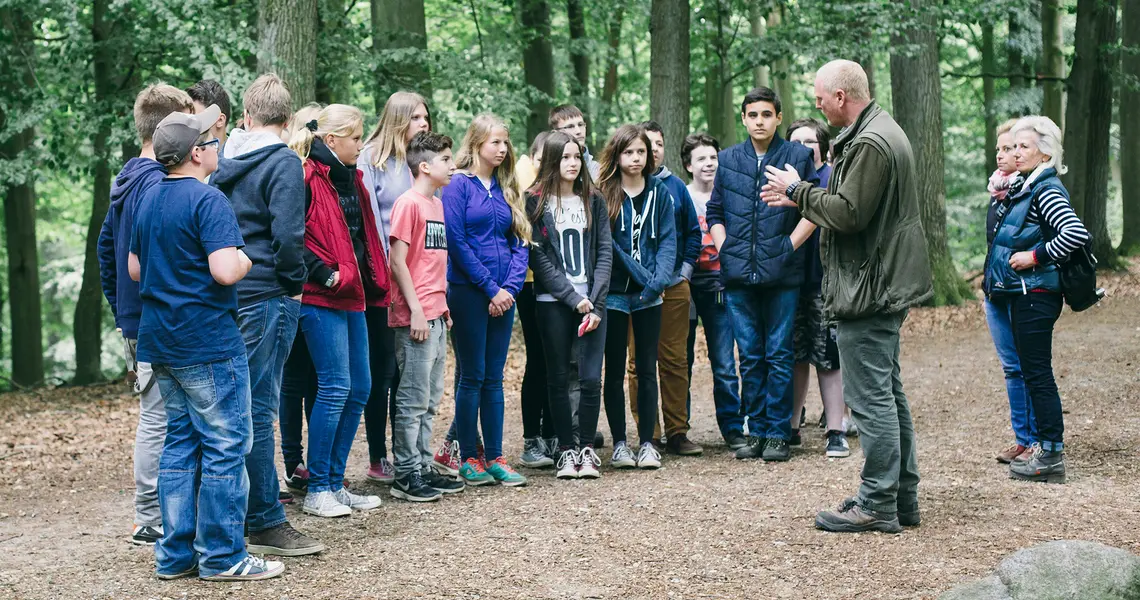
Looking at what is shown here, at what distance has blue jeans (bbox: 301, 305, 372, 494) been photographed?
17.3 feet

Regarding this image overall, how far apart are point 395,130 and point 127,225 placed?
68.3 inches

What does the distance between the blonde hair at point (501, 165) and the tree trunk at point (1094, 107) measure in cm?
1157

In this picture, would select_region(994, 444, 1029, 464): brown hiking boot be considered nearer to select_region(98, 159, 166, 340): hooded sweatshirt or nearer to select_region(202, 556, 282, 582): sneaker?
Result: select_region(202, 556, 282, 582): sneaker

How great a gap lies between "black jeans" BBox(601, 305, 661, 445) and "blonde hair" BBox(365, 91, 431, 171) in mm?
1635

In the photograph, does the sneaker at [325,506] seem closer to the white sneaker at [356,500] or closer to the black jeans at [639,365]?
the white sneaker at [356,500]

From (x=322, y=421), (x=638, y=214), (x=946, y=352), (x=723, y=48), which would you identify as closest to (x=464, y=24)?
(x=723, y=48)

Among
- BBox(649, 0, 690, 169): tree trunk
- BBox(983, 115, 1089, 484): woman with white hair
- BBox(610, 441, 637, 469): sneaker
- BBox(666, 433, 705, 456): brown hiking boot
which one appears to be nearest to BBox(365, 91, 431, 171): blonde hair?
BBox(610, 441, 637, 469): sneaker

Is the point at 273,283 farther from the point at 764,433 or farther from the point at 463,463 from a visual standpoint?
the point at 764,433

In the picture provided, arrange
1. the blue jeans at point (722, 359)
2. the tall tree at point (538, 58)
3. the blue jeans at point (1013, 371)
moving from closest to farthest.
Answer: the blue jeans at point (1013, 371) → the blue jeans at point (722, 359) → the tall tree at point (538, 58)

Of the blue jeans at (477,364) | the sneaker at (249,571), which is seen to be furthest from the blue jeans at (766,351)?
the sneaker at (249,571)

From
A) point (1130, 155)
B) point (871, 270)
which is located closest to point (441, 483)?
point (871, 270)

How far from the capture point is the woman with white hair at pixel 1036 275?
19.2ft

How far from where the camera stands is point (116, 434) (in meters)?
9.16

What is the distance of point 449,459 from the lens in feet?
21.8
